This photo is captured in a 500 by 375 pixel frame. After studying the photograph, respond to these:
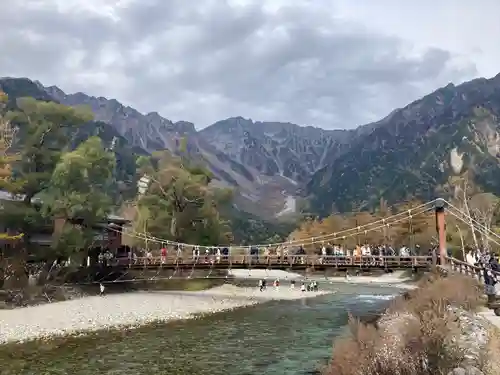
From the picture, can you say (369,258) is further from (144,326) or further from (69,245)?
(69,245)

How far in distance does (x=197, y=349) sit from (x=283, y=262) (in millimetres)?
13234

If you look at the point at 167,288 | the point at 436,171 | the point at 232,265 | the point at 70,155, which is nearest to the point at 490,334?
the point at 232,265

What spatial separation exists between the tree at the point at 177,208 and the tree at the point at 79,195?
6097 millimetres

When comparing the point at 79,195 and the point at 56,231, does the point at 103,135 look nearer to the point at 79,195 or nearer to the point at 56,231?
the point at 56,231

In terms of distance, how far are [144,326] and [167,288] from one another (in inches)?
605

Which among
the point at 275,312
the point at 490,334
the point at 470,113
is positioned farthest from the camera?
the point at 470,113

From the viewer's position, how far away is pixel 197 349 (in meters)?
16.4

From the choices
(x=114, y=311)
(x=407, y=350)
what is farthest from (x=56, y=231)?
(x=407, y=350)

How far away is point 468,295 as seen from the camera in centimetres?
1448

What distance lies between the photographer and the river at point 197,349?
13.7m

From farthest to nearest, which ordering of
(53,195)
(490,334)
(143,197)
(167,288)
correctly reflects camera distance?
(143,197), (167,288), (53,195), (490,334)

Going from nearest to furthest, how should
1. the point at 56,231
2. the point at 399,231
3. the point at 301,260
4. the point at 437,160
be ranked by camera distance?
the point at 301,260 → the point at 56,231 → the point at 399,231 → the point at 437,160

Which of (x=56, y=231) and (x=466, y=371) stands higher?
(x=56, y=231)

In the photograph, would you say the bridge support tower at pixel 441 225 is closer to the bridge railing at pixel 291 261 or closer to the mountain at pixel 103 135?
the bridge railing at pixel 291 261
